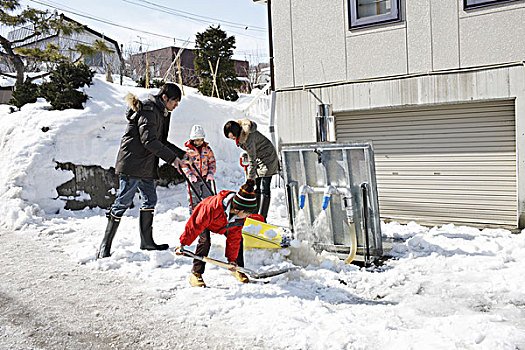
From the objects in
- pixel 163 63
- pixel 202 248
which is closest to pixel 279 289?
pixel 202 248

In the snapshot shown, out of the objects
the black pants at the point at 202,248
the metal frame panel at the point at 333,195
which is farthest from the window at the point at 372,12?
the black pants at the point at 202,248

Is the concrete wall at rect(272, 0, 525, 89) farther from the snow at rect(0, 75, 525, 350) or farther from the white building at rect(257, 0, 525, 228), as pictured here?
the snow at rect(0, 75, 525, 350)

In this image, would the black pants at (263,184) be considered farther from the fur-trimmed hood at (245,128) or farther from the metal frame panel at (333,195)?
the metal frame panel at (333,195)

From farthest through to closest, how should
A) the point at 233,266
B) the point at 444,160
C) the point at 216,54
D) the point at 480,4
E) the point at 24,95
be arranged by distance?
the point at 216,54 → the point at 24,95 → the point at 444,160 → the point at 480,4 → the point at 233,266

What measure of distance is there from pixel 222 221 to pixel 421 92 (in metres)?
4.34

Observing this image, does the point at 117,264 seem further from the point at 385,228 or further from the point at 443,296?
the point at 385,228

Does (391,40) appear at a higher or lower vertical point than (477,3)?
lower

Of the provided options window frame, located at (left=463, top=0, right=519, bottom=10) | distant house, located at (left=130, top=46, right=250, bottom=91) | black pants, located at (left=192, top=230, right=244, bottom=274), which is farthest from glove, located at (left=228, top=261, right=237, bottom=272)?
distant house, located at (left=130, top=46, right=250, bottom=91)

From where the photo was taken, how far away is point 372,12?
7258mm

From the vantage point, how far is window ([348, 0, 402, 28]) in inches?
277

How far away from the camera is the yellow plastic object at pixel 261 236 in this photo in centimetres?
508

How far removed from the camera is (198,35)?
20.3m

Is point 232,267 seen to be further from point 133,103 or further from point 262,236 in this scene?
point 133,103

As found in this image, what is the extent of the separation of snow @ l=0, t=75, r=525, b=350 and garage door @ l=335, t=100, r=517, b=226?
0.45m
